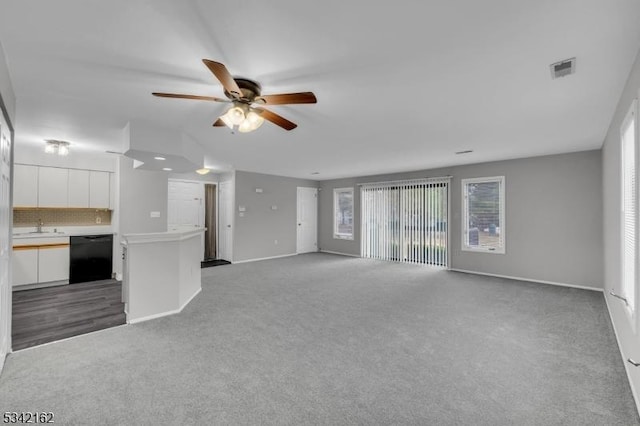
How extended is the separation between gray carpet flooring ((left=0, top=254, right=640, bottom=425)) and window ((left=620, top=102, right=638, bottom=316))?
685 millimetres

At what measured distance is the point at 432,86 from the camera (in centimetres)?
230

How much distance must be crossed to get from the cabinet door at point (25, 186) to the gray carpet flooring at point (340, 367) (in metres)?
3.63

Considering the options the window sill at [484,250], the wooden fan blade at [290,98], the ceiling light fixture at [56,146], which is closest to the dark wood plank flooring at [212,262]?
the ceiling light fixture at [56,146]

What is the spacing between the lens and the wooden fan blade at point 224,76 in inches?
60.6

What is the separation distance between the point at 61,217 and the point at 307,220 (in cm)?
569

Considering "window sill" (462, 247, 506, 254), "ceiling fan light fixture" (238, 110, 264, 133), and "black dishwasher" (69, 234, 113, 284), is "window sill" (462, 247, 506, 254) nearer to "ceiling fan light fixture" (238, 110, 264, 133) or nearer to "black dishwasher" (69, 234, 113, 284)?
"ceiling fan light fixture" (238, 110, 264, 133)

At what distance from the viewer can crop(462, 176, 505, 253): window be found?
5449 mm

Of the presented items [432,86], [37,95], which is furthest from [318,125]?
[37,95]

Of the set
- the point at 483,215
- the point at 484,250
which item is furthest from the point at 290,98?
the point at 484,250

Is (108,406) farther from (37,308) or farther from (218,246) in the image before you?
(218,246)

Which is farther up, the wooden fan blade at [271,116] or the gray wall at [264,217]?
the wooden fan blade at [271,116]

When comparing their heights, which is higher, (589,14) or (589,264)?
(589,14)

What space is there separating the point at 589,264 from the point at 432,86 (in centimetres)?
462

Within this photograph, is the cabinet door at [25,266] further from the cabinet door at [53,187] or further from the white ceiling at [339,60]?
the white ceiling at [339,60]
